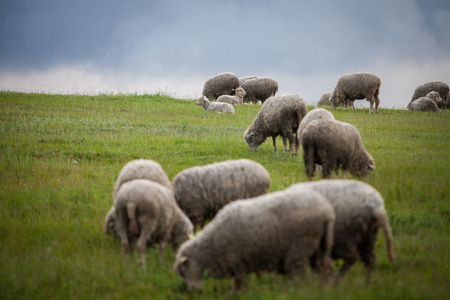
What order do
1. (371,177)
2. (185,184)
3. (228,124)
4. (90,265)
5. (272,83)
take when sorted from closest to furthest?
1. (90,265)
2. (185,184)
3. (371,177)
4. (228,124)
5. (272,83)

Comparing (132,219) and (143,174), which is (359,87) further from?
(132,219)

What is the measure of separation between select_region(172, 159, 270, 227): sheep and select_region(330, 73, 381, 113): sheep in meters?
16.5

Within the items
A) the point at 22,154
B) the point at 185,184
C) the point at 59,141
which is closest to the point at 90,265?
the point at 185,184

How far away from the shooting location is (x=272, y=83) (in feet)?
95.1

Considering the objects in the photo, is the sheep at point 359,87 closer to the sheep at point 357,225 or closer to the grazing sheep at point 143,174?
the grazing sheep at point 143,174

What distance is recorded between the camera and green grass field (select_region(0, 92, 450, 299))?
5.32 metres

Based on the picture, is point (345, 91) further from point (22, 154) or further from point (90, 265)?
point (90, 265)

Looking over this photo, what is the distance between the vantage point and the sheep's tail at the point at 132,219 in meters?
5.88

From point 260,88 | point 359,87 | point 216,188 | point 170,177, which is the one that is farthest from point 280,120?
point 260,88

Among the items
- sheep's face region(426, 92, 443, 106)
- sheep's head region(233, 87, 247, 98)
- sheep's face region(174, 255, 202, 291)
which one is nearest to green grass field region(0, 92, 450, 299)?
sheep's face region(174, 255, 202, 291)

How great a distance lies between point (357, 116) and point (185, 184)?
49.4ft

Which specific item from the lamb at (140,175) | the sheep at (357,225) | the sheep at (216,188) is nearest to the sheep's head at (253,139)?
the sheep at (216,188)

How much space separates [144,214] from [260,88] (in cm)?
2415

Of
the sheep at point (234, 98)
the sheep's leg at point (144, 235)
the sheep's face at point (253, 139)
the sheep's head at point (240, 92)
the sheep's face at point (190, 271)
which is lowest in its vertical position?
the sheep's face at point (190, 271)
